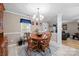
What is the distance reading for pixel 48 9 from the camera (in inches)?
92.1

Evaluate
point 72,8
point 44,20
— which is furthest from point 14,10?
point 72,8

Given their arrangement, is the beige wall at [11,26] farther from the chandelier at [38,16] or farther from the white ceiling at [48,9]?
the chandelier at [38,16]

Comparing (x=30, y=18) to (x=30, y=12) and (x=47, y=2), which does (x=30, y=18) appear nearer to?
(x=30, y=12)

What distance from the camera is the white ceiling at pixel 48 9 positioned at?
2283mm

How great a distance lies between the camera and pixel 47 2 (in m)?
2.28

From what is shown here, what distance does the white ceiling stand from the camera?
2.28m

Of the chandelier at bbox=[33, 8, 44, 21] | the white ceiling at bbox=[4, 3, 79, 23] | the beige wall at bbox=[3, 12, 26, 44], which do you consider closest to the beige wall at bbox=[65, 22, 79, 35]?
the white ceiling at bbox=[4, 3, 79, 23]

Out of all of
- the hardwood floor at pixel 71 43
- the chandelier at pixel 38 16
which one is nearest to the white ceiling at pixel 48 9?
the chandelier at pixel 38 16

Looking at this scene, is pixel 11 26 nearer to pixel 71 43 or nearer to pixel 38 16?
pixel 38 16

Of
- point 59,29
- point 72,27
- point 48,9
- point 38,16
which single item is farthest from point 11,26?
point 72,27

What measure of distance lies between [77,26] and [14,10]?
1.52 m

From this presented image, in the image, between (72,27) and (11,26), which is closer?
(11,26)

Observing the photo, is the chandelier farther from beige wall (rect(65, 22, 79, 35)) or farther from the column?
beige wall (rect(65, 22, 79, 35))

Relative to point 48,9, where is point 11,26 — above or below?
below
